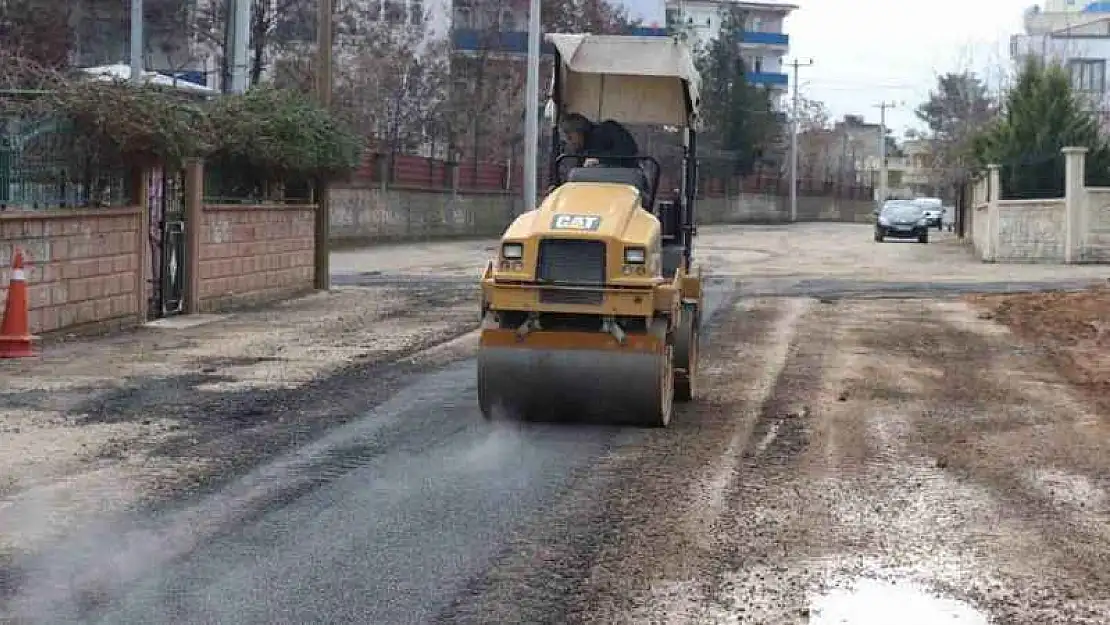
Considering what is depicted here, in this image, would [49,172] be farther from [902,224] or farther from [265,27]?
[902,224]

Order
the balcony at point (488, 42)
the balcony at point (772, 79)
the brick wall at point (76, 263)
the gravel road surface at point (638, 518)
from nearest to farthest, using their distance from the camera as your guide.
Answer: the gravel road surface at point (638, 518), the brick wall at point (76, 263), the balcony at point (488, 42), the balcony at point (772, 79)

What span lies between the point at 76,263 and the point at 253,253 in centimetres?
602

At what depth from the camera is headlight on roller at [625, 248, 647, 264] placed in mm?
10766

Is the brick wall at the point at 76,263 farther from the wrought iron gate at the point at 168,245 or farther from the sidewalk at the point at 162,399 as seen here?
the wrought iron gate at the point at 168,245

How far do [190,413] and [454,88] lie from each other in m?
45.4

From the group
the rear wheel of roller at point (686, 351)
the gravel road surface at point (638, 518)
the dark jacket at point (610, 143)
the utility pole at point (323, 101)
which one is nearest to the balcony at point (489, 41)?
the utility pole at point (323, 101)

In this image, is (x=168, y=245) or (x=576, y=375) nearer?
(x=576, y=375)

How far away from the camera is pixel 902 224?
53125 millimetres

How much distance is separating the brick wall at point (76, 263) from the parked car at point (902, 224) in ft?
126

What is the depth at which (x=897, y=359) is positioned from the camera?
52.9 feet

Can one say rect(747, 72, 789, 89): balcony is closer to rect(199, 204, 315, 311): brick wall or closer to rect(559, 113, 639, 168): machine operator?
rect(199, 204, 315, 311): brick wall

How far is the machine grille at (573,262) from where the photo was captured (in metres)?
10.8

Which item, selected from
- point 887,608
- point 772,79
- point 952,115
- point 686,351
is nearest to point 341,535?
point 887,608

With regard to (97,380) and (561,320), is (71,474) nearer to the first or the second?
(561,320)
